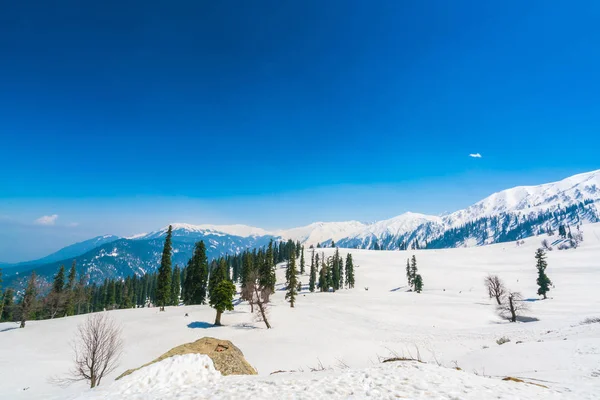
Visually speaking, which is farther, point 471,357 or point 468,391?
point 471,357

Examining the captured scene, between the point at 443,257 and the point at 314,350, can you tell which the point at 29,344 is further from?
the point at 443,257

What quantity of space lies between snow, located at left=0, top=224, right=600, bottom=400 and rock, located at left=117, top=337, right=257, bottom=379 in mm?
1321

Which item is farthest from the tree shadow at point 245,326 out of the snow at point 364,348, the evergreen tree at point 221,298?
the evergreen tree at point 221,298

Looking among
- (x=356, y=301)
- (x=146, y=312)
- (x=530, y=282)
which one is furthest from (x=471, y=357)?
(x=530, y=282)

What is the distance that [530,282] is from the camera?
318 feet

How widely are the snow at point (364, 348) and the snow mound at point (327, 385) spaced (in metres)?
0.06

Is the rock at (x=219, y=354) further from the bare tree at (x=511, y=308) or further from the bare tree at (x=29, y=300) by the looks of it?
the bare tree at (x=511, y=308)

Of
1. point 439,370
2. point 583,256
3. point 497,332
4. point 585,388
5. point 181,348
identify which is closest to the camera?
point 585,388

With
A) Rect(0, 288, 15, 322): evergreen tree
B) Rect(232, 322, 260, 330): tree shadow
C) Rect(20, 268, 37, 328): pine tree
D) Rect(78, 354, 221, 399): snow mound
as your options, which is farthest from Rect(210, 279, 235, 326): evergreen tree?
Rect(0, 288, 15, 322): evergreen tree

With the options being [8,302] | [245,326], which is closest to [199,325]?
[245,326]

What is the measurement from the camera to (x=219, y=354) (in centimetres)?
1486

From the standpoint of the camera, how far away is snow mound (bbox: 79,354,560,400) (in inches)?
342

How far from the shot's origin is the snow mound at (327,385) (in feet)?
28.5

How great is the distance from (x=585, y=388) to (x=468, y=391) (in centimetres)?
491
